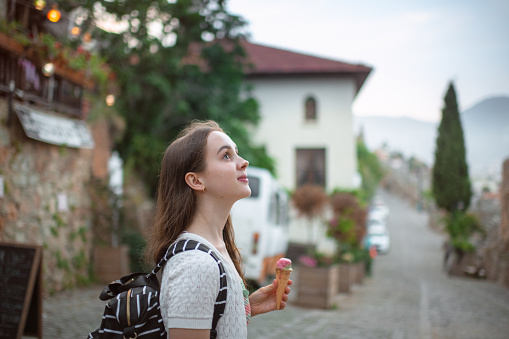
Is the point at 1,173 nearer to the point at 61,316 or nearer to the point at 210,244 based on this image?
the point at 61,316

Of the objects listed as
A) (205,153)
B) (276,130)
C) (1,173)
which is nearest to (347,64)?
(276,130)

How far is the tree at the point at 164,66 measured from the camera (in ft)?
34.8

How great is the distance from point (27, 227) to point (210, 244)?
21.5 feet

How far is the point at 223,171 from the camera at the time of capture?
173 centimetres

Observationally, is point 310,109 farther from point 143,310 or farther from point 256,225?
point 143,310

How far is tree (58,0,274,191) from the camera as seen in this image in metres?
10.6

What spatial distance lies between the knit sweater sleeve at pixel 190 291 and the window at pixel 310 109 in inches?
823

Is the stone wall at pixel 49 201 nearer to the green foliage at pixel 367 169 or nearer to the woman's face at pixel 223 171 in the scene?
the woman's face at pixel 223 171

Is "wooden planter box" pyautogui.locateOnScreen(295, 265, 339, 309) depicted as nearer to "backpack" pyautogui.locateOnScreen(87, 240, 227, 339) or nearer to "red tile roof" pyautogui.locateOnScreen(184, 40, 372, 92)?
"backpack" pyautogui.locateOnScreen(87, 240, 227, 339)

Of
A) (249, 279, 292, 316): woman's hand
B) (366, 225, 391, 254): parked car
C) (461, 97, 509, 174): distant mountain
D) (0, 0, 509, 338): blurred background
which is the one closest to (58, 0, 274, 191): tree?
(0, 0, 509, 338): blurred background

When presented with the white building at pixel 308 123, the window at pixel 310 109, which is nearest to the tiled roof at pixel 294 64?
the white building at pixel 308 123

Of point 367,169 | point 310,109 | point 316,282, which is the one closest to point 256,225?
point 316,282

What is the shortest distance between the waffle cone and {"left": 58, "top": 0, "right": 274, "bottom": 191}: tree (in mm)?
8676

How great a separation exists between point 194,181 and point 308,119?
20675 mm
